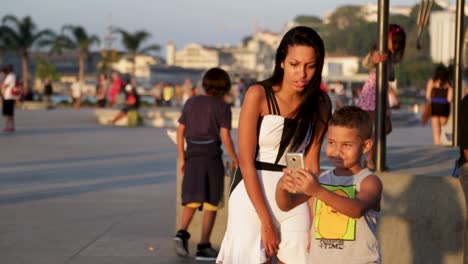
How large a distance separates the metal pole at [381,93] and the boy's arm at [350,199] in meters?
4.32

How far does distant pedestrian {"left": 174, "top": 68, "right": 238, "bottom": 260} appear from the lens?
8.55 m

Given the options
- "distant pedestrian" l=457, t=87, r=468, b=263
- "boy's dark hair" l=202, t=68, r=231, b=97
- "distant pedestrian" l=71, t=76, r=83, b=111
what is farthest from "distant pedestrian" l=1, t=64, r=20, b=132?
"distant pedestrian" l=71, t=76, r=83, b=111

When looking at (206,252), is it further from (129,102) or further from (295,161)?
(129,102)

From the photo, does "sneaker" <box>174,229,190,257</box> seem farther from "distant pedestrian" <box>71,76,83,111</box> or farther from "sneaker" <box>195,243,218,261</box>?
"distant pedestrian" <box>71,76,83,111</box>

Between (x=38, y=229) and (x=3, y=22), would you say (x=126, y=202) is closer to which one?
(x=38, y=229)

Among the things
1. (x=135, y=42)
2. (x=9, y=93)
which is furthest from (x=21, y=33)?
(x=9, y=93)

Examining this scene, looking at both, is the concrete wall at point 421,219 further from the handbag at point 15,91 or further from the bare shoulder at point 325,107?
the handbag at point 15,91

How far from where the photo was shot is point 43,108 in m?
47.9

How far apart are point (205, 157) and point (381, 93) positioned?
5.02 feet

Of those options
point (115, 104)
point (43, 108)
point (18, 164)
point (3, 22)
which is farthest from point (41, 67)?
point (18, 164)

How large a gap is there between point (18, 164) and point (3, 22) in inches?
3079

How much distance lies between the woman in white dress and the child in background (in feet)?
0.57

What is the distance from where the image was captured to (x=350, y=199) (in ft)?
14.5

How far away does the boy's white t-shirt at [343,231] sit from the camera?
459 cm
